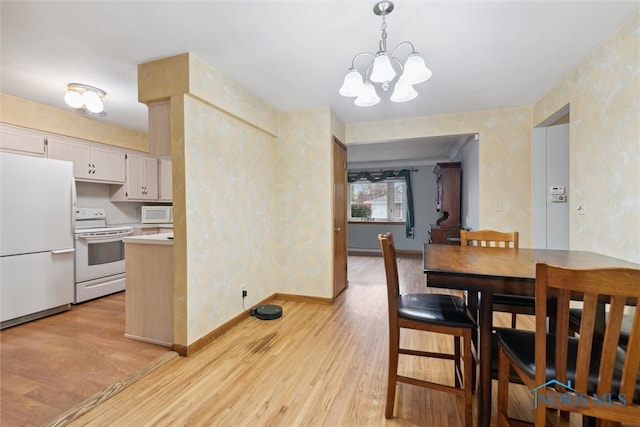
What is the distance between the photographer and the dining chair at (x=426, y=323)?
1.41m

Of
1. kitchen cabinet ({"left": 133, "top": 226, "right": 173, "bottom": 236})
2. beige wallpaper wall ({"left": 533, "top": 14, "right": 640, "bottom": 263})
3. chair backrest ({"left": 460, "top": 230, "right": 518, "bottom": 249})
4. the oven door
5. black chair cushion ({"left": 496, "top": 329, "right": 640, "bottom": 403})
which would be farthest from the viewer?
kitchen cabinet ({"left": 133, "top": 226, "right": 173, "bottom": 236})

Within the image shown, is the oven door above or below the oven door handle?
below

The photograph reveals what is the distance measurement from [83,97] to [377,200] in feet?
20.7

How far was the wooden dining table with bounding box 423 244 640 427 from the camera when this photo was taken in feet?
4.06

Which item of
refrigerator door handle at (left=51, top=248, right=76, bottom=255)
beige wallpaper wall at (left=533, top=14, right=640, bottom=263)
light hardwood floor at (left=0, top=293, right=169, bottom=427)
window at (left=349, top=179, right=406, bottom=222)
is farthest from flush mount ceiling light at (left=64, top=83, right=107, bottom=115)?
window at (left=349, top=179, right=406, bottom=222)

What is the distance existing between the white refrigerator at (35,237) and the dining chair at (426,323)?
3.62 m

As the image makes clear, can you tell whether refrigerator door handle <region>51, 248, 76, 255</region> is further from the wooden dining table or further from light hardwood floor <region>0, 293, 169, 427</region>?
the wooden dining table

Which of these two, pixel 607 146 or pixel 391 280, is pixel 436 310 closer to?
pixel 391 280

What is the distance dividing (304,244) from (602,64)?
3.15 metres

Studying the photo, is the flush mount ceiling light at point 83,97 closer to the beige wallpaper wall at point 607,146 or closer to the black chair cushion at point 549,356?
the black chair cushion at point 549,356

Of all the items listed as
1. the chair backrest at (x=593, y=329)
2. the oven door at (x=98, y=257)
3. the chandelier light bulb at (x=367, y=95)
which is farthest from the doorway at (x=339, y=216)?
the oven door at (x=98, y=257)

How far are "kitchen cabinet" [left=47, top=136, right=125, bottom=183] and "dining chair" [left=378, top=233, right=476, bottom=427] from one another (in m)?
4.16

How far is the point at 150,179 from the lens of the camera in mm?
4750

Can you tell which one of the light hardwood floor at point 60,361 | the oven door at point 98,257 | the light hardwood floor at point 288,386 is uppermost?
the oven door at point 98,257
